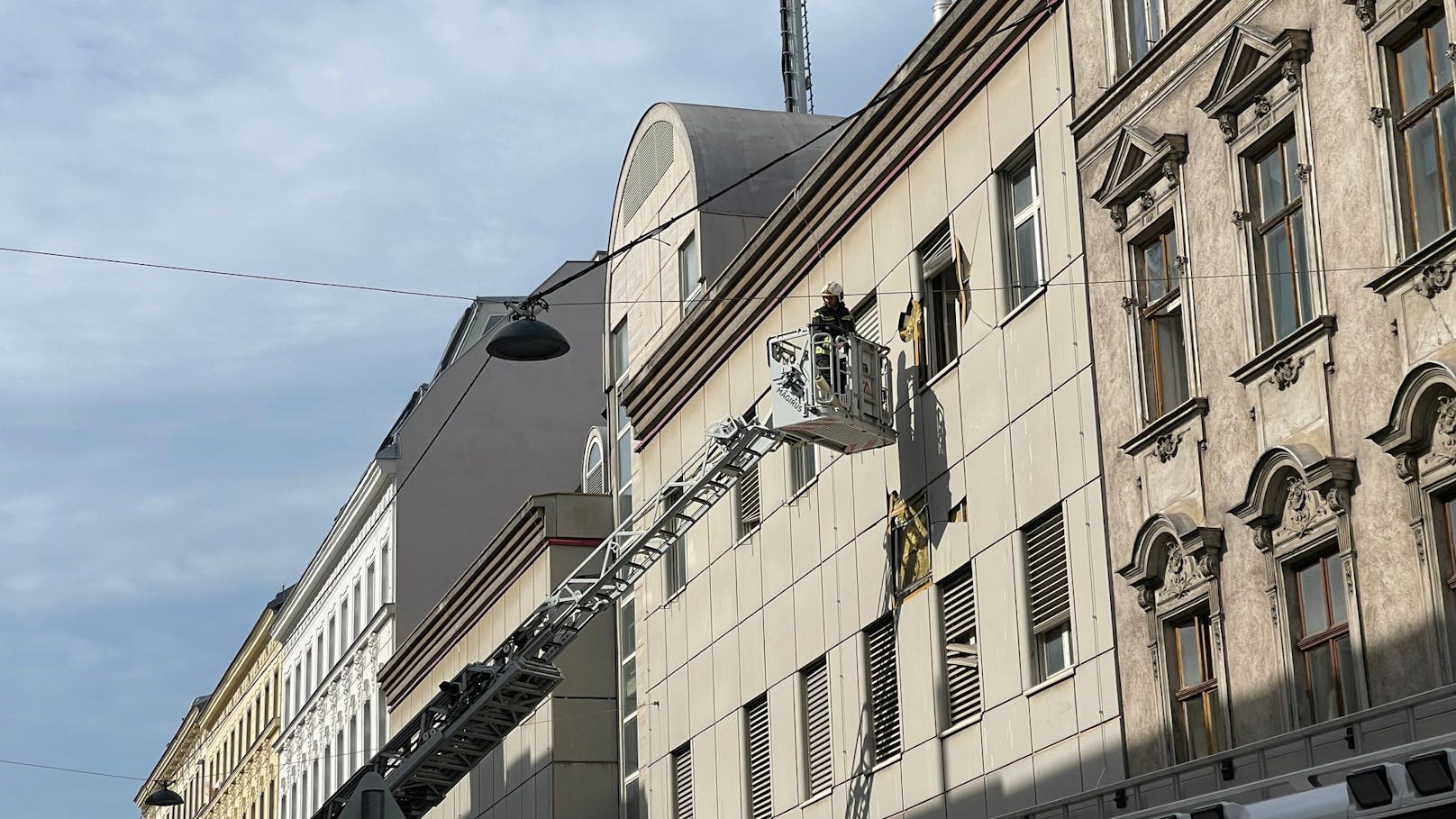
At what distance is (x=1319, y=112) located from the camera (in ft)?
59.3

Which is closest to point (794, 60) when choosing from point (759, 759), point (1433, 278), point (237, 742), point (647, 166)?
point (647, 166)

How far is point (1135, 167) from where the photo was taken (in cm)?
2127

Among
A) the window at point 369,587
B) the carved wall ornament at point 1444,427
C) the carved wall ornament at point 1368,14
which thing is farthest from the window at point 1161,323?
the window at point 369,587

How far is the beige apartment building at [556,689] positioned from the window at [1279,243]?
71.9 feet

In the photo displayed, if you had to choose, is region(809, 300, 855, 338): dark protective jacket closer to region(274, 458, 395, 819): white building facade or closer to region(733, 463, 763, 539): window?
region(733, 463, 763, 539): window

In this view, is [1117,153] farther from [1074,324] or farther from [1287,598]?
[1287,598]

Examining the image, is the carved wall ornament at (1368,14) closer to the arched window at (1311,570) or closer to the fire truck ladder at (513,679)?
the arched window at (1311,570)

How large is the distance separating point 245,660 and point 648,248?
47967 mm

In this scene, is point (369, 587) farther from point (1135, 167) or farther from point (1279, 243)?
point (1279, 243)

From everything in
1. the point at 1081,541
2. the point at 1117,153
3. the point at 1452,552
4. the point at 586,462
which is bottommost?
the point at 1452,552

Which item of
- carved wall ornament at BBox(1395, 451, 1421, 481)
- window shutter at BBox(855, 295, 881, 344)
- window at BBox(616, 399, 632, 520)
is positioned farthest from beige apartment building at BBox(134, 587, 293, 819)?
carved wall ornament at BBox(1395, 451, 1421, 481)

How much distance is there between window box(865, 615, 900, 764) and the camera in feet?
86.9

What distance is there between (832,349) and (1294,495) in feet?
29.4

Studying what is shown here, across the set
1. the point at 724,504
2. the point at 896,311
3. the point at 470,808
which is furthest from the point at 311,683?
the point at 896,311
